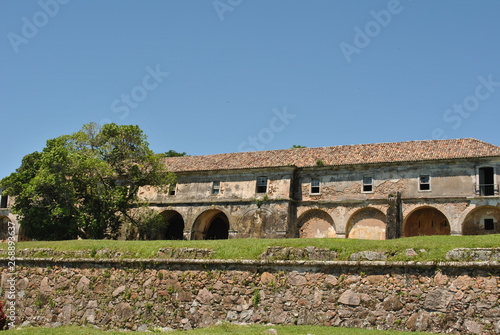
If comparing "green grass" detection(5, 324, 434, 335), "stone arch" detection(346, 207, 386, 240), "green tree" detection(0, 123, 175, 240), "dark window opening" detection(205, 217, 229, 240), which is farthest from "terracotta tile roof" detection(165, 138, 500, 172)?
"green grass" detection(5, 324, 434, 335)

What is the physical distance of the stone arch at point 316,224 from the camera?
32844mm

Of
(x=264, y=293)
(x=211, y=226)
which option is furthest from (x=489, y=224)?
(x=264, y=293)

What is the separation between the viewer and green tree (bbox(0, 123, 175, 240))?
29.5 m

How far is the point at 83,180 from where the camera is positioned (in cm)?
3042

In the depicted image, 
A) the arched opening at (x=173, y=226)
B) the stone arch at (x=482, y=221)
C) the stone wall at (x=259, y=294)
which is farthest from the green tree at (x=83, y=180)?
the stone arch at (x=482, y=221)

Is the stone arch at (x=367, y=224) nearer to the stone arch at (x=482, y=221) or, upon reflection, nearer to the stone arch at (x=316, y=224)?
the stone arch at (x=316, y=224)

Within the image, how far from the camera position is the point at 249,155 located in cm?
3709

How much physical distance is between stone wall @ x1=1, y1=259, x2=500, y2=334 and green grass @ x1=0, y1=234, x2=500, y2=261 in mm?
377

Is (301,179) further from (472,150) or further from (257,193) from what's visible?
(472,150)

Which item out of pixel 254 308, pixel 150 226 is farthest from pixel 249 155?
pixel 254 308

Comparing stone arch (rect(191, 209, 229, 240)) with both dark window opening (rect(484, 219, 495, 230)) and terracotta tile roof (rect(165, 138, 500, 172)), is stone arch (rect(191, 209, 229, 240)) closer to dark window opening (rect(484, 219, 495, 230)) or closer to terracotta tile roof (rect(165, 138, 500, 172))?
terracotta tile roof (rect(165, 138, 500, 172))

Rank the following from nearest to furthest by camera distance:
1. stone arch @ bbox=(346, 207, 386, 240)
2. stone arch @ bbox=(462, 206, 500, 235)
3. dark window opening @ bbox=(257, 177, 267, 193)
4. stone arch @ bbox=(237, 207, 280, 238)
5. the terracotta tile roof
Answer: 1. stone arch @ bbox=(462, 206, 500, 235)
2. the terracotta tile roof
3. stone arch @ bbox=(346, 207, 386, 240)
4. stone arch @ bbox=(237, 207, 280, 238)
5. dark window opening @ bbox=(257, 177, 267, 193)

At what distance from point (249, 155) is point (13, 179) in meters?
14.8

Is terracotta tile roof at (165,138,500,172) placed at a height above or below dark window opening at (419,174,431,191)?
above
